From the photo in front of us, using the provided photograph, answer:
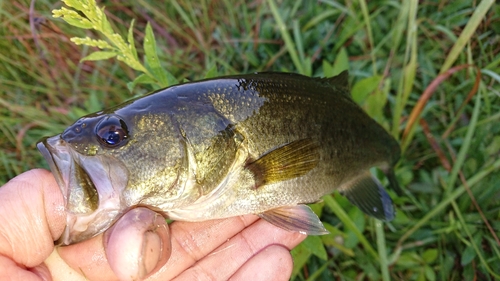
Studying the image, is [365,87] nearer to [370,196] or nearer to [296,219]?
[370,196]

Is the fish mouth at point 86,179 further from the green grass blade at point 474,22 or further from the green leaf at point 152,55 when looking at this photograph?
the green grass blade at point 474,22

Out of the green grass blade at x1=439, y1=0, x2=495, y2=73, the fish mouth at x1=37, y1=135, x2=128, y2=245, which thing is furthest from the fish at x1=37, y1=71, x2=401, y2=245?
the green grass blade at x1=439, y1=0, x2=495, y2=73

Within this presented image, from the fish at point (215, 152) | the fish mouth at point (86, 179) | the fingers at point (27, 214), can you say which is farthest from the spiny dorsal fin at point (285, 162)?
the fingers at point (27, 214)

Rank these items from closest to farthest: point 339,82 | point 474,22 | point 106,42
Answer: point 106,42
point 339,82
point 474,22

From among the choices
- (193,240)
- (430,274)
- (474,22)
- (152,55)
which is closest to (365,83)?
(474,22)

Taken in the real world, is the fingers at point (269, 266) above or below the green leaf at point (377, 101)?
below

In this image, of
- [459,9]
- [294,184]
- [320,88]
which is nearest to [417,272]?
[294,184]

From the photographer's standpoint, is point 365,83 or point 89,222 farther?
point 365,83

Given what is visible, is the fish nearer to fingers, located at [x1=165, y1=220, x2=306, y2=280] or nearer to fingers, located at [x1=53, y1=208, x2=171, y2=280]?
fingers, located at [x1=53, y1=208, x2=171, y2=280]
